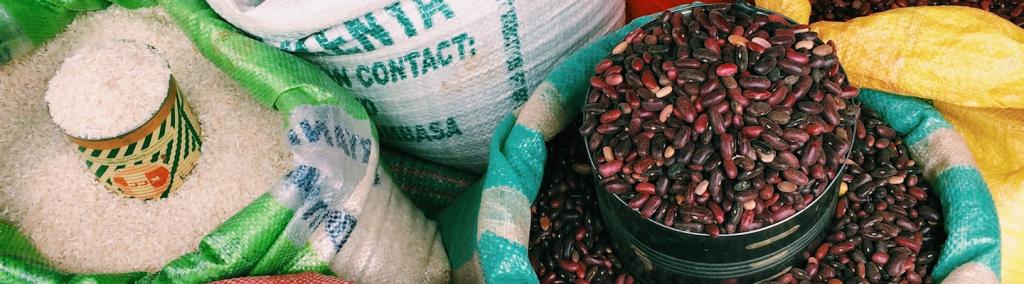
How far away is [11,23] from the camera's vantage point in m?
1.41

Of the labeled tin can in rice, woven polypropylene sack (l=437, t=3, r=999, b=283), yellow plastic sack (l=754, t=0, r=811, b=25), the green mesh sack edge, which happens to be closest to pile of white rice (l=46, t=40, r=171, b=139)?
the labeled tin can in rice

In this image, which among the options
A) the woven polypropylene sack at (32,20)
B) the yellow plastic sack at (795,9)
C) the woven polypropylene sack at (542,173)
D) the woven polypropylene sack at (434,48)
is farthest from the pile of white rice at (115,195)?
the yellow plastic sack at (795,9)

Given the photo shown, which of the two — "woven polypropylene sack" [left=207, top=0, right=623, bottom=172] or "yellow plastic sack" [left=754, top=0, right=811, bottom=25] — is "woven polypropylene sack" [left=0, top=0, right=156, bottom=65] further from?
"yellow plastic sack" [left=754, top=0, right=811, bottom=25]

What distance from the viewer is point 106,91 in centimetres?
114

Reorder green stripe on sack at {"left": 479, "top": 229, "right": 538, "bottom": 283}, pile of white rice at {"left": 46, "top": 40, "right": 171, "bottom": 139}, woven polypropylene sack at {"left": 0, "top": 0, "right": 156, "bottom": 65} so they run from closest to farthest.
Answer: pile of white rice at {"left": 46, "top": 40, "right": 171, "bottom": 139} → green stripe on sack at {"left": 479, "top": 229, "right": 538, "bottom": 283} → woven polypropylene sack at {"left": 0, "top": 0, "right": 156, "bottom": 65}

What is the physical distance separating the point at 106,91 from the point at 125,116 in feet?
0.16

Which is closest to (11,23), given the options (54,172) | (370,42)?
(54,172)

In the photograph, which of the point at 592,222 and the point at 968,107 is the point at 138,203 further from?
the point at 968,107

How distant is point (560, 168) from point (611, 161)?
1.06 ft

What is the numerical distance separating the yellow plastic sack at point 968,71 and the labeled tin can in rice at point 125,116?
1039 mm

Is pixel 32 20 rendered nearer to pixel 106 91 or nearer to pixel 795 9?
pixel 106 91

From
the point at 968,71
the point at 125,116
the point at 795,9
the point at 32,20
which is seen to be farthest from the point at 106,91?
the point at 968,71

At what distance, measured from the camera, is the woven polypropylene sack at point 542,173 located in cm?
120

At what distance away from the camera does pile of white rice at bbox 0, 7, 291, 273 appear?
125cm
